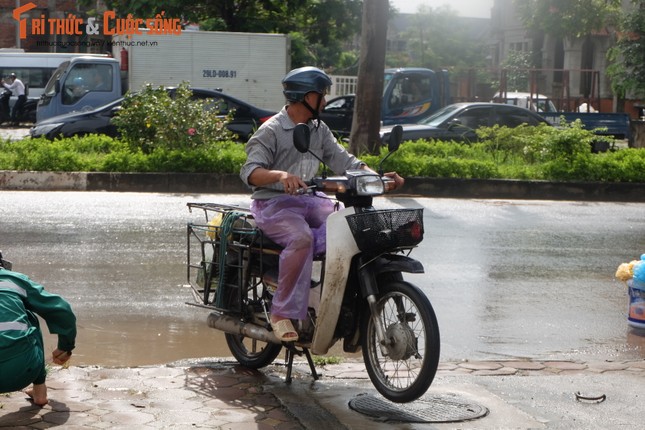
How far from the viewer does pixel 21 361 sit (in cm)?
468

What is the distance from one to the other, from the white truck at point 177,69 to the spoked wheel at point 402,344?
69.2ft

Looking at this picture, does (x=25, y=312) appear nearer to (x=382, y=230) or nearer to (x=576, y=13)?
(x=382, y=230)

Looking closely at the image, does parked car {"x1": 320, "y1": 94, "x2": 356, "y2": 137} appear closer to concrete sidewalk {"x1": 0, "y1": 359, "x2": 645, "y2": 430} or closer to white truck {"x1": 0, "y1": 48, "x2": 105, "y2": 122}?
white truck {"x1": 0, "y1": 48, "x2": 105, "y2": 122}

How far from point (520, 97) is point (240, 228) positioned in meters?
27.1

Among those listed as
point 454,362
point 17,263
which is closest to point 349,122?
point 17,263

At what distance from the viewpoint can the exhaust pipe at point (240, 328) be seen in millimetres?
5669

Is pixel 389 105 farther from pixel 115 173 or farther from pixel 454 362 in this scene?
pixel 454 362

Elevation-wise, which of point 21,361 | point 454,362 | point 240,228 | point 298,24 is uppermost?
point 298,24

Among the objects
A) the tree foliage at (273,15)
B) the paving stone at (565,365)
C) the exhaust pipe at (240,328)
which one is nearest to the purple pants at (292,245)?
the exhaust pipe at (240,328)

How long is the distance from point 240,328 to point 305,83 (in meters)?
1.44

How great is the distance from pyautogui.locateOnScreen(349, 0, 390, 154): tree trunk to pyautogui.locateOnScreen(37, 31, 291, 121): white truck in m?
9.92

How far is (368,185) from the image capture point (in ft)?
17.2

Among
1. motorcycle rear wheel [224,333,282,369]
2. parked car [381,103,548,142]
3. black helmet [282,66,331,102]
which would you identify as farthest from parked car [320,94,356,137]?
black helmet [282,66,331,102]

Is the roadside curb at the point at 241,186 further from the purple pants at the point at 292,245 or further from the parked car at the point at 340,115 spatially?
the parked car at the point at 340,115
